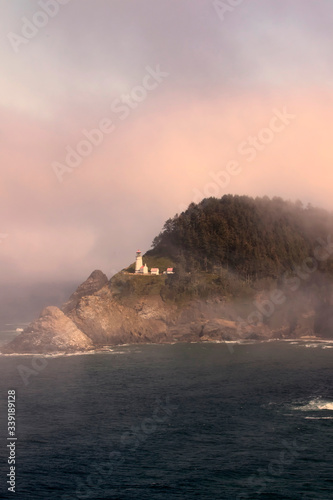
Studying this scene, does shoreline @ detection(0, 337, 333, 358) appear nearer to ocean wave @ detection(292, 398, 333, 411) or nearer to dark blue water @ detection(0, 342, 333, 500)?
dark blue water @ detection(0, 342, 333, 500)

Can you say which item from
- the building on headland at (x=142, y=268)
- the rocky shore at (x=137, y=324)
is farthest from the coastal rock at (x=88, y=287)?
the building on headland at (x=142, y=268)

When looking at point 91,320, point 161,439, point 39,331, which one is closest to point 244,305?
point 91,320

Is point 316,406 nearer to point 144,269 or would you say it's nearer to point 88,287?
point 88,287

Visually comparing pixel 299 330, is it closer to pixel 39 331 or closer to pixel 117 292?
pixel 117 292

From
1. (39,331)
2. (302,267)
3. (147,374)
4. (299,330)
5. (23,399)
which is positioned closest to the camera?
(23,399)

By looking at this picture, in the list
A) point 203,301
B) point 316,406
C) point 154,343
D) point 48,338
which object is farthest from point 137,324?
point 316,406

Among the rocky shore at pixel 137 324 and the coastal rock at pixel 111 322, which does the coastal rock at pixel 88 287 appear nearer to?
the rocky shore at pixel 137 324
